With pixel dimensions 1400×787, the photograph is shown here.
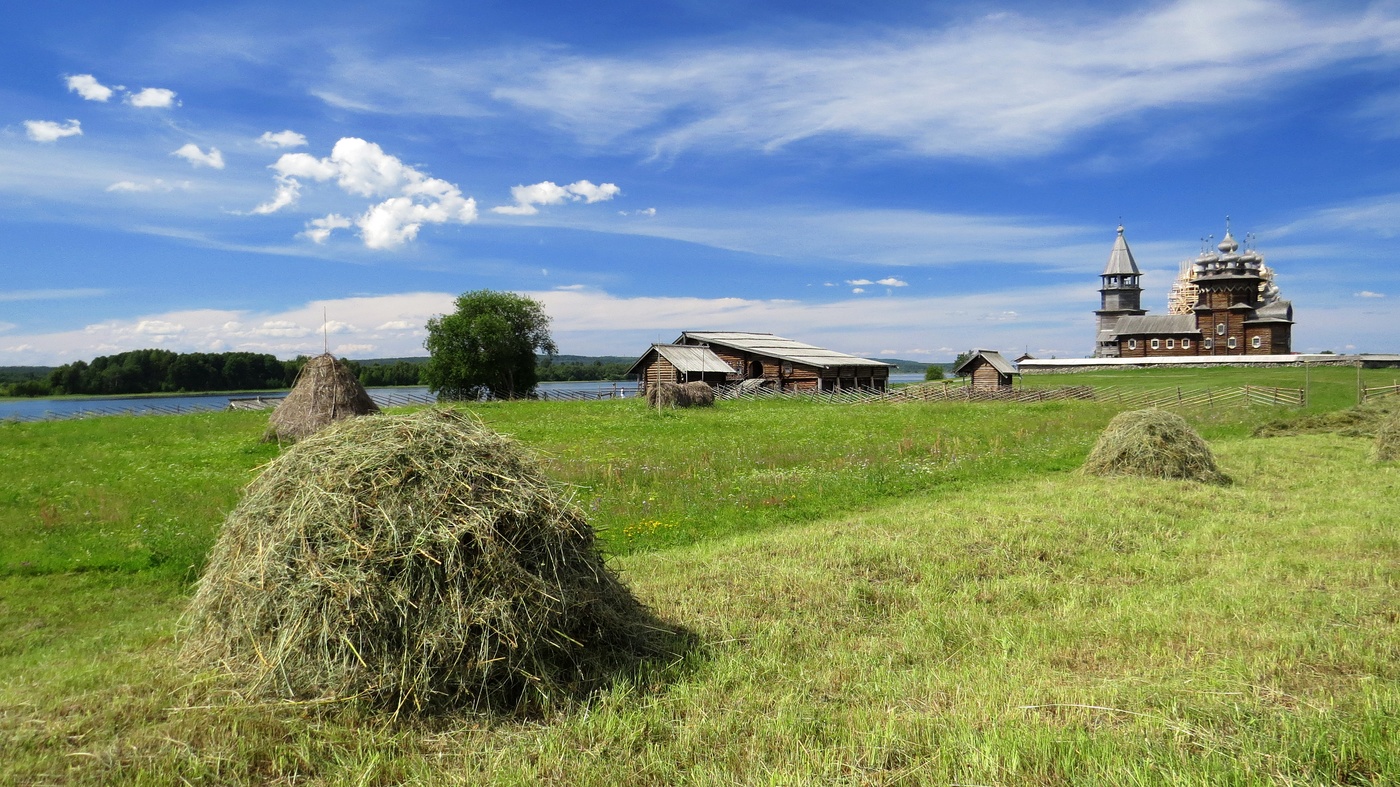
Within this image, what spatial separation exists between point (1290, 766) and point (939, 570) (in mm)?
4883

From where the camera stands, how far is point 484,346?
62.4 meters

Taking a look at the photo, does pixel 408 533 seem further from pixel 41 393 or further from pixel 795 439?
pixel 41 393

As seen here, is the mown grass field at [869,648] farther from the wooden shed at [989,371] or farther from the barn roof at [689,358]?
the wooden shed at [989,371]

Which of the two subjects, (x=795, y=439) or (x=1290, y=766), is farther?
(x=795, y=439)

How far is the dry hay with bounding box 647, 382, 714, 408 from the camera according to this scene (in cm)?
3909

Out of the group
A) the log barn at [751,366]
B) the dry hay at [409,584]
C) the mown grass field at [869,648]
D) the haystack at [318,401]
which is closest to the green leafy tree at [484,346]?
the log barn at [751,366]

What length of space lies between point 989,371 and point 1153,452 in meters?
43.2

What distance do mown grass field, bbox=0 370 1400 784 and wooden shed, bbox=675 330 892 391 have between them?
4061 cm

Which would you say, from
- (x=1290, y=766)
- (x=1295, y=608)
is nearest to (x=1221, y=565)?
(x=1295, y=608)

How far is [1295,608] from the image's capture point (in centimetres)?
691

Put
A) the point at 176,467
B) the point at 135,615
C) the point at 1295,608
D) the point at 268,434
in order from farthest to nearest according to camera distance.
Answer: the point at 268,434 < the point at 176,467 < the point at 135,615 < the point at 1295,608

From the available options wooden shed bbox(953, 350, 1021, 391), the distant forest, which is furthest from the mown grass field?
the distant forest

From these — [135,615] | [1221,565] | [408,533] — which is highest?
[408,533]

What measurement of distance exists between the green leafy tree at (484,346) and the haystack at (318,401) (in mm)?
34074
